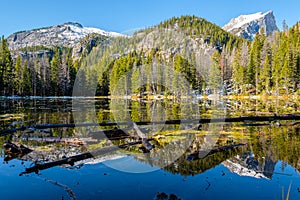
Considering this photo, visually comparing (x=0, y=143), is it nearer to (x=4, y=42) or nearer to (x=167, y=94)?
(x=167, y=94)

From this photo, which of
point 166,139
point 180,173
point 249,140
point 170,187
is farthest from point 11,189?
point 249,140

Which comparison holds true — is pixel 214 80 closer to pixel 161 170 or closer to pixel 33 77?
pixel 33 77

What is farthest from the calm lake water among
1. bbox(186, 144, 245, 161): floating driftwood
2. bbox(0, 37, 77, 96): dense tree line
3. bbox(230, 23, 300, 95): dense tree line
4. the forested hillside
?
bbox(0, 37, 77, 96): dense tree line

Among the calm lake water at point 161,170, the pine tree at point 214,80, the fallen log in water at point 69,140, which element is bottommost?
the calm lake water at point 161,170

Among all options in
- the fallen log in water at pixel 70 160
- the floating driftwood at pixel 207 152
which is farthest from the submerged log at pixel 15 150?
the floating driftwood at pixel 207 152

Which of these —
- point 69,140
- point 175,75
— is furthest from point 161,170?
point 175,75

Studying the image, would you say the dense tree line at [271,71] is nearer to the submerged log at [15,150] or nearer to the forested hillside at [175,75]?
the forested hillside at [175,75]

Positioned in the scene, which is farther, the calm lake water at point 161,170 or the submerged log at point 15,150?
the submerged log at point 15,150

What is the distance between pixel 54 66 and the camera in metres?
88.9

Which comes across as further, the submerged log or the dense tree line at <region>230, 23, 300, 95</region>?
the dense tree line at <region>230, 23, 300, 95</region>

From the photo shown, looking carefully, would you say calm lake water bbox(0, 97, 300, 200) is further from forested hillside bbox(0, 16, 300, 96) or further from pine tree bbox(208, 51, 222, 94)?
pine tree bbox(208, 51, 222, 94)

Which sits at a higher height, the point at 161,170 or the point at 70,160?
the point at 70,160

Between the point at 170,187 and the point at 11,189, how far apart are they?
3822mm

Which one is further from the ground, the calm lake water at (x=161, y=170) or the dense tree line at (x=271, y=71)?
the dense tree line at (x=271, y=71)
